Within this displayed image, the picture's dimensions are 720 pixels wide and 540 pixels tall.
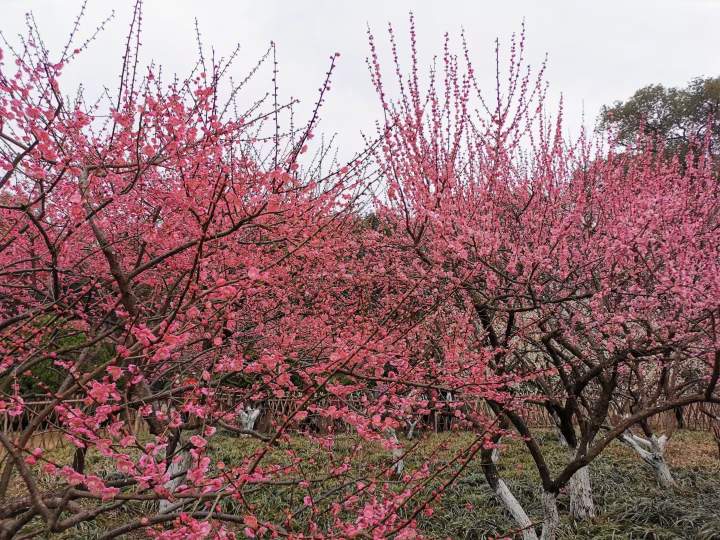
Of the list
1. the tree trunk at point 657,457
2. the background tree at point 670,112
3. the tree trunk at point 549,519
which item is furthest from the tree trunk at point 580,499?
the background tree at point 670,112

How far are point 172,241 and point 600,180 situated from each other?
805cm

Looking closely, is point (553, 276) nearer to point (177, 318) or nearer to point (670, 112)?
point (177, 318)

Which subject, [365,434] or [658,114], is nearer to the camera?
[365,434]

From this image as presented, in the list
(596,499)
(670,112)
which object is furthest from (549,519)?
(670,112)

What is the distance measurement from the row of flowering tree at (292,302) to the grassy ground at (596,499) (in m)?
0.42

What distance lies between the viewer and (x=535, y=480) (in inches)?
365

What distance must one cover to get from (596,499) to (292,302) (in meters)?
6.22

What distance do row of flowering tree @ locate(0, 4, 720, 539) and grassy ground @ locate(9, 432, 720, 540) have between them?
16.4 inches

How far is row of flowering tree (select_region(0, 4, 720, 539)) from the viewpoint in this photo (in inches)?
122

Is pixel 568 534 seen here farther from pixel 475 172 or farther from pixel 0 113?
pixel 0 113

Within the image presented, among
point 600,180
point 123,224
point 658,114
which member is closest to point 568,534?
point 600,180

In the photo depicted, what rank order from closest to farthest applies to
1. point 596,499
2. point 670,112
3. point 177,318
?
1. point 177,318
2. point 596,499
3. point 670,112

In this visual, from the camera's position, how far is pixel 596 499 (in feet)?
27.4

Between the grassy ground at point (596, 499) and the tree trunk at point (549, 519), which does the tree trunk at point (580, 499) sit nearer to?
the grassy ground at point (596, 499)
